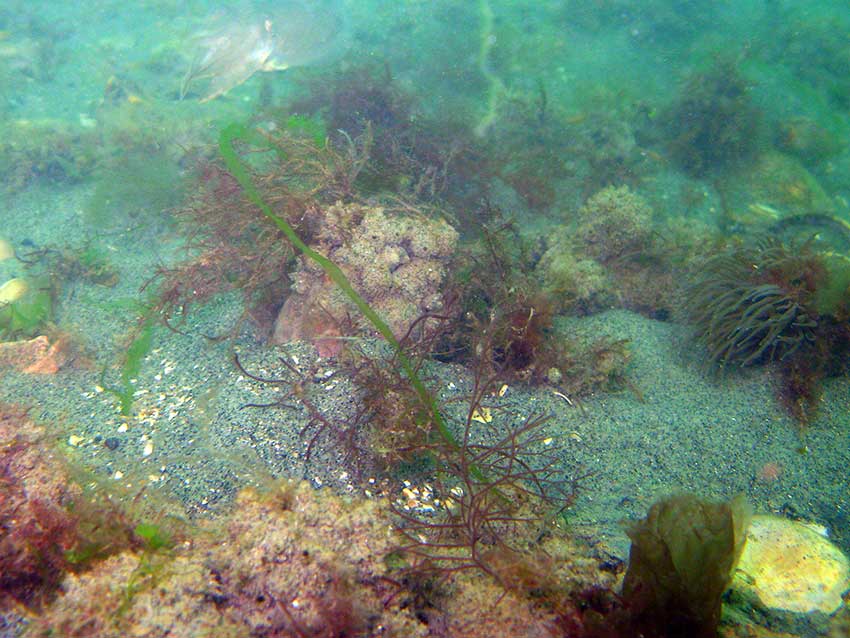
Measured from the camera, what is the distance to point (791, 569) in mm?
2617

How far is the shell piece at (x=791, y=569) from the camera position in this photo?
8.08 ft

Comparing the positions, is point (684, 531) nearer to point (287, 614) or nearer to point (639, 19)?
point (287, 614)

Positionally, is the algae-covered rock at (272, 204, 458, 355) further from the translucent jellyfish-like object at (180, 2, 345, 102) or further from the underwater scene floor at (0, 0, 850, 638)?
the translucent jellyfish-like object at (180, 2, 345, 102)

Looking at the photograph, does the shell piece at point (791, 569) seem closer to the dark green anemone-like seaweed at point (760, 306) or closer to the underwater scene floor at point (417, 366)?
the underwater scene floor at point (417, 366)

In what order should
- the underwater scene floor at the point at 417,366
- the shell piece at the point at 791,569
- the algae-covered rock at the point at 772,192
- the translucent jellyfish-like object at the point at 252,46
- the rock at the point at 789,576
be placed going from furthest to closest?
the translucent jellyfish-like object at the point at 252,46, the algae-covered rock at the point at 772,192, the shell piece at the point at 791,569, the rock at the point at 789,576, the underwater scene floor at the point at 417,366

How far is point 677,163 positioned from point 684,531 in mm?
8885

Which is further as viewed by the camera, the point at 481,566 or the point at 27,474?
the point at 27,474

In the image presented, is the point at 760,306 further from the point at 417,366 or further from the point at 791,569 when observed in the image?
the point at 417,366

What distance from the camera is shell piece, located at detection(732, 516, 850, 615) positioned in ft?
8.08

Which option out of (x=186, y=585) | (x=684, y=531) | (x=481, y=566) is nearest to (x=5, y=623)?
(x=186, y=585)

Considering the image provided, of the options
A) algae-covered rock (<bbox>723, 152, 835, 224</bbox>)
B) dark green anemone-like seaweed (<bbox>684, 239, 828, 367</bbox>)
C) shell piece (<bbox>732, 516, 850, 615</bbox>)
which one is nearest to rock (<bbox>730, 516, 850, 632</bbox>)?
shell piece (<bbox>732, 516, 850, 615</bbox>)

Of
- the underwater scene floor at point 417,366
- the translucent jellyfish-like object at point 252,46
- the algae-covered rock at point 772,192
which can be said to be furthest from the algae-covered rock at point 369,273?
the translucent jellyfish-like object at point 252,46

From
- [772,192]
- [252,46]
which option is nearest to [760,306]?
[772,192]

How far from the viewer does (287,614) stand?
1.66 metres
